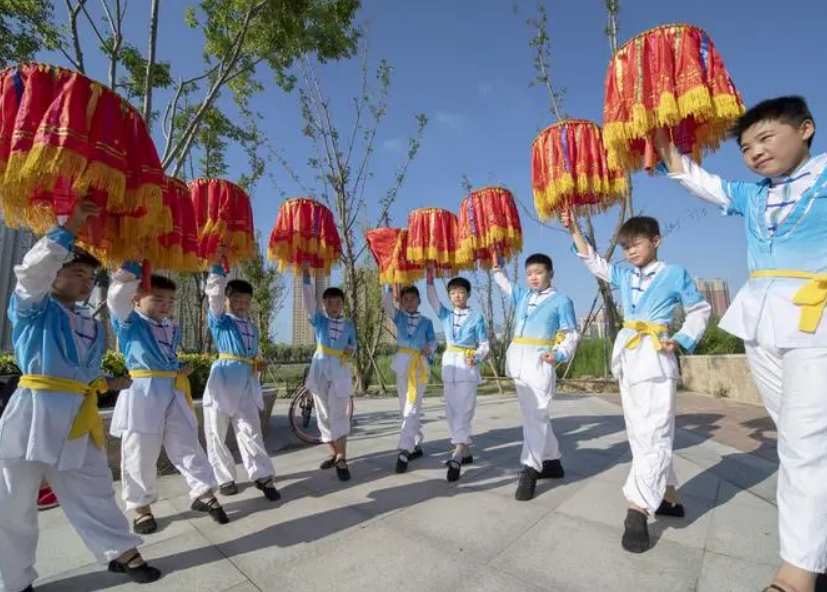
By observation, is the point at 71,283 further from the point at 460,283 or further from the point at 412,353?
the point at 460,283

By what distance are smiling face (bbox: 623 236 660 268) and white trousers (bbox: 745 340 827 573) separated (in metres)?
1.17

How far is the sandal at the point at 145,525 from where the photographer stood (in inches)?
113

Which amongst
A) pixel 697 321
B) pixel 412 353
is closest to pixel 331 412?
pixel 412 353

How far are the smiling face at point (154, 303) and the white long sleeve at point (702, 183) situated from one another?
3531mm

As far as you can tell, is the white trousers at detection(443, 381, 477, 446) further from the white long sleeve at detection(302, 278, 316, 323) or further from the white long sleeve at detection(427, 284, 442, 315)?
the white long sleeve at detection(302, 278, 316, 323)

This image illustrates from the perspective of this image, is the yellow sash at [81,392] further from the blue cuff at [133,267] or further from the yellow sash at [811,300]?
the yellow sash at [811,300]

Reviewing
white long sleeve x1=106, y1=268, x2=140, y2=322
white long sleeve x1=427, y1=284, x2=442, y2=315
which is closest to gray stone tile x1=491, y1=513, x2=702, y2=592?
white long sleeve x1=427, y1=284, x2=442, y2=315

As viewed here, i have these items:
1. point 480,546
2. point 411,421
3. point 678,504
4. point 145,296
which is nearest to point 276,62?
point 145,296

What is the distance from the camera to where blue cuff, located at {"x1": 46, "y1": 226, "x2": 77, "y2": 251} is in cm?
200

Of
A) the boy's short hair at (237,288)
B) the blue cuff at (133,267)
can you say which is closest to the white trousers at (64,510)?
the blue cuff at (133,267)

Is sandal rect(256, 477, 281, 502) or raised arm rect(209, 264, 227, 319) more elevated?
raised arm rect(209, 264, 227, 319)

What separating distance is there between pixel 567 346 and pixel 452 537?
1.78 m

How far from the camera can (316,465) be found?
14.5 feet

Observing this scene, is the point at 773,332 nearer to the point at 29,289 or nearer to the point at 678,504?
the point at 678,504
